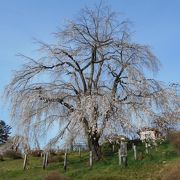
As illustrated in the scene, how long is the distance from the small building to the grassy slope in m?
1.09

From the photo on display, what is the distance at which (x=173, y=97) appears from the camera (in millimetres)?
35312

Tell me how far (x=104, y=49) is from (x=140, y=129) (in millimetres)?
6983

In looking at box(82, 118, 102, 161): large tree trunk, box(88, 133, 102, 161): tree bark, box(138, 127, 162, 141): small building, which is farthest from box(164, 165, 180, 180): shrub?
box(88, 133, 102, 161): tree bark

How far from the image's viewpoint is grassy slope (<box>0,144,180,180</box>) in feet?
78.5

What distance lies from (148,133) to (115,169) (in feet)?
27.3

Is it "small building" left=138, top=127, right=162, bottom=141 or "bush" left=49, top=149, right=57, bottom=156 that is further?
"bush" left=49, top=149, right=57, bottom=156

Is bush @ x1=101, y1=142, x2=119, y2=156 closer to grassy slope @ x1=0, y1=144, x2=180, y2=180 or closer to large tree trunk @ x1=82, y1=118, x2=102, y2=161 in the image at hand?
large tree trunk @ x1=82, y1=118, x2=102, y2=161

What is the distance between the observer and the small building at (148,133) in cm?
3375

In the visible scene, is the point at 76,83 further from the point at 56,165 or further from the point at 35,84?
the point at 56,165

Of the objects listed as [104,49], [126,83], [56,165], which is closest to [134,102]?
[126,83]

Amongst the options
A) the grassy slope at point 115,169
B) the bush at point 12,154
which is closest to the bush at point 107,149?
the grassy slope at point 115,169

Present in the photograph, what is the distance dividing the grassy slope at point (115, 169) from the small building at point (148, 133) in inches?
43.0

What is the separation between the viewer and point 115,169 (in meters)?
26.7

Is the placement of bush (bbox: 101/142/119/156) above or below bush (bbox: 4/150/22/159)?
below
